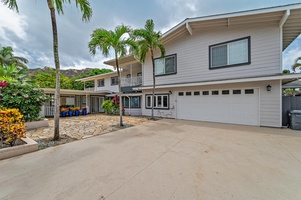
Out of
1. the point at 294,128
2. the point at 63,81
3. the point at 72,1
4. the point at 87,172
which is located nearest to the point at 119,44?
the point at 72,1

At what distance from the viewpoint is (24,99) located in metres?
7.05

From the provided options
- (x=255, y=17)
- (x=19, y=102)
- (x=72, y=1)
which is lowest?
(x=19, y=102)

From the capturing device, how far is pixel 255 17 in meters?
7.75

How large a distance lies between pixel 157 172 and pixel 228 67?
844cm

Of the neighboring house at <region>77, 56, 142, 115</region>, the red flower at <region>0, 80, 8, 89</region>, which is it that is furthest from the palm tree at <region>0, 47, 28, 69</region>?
the red flower at <region>0, 80, 8, 89</region>

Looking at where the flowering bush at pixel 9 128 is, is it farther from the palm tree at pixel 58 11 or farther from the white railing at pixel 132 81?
the white railing at pixel 132 81

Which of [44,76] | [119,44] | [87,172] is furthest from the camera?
[44,76]

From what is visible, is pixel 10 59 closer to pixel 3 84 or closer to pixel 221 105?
pixel 3 84

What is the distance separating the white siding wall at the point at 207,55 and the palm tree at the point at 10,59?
17318 millimetres

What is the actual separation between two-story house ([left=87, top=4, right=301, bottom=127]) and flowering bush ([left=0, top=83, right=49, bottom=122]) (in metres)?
7.77

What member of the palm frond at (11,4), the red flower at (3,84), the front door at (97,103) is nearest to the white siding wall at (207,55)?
the front door at (97,103)

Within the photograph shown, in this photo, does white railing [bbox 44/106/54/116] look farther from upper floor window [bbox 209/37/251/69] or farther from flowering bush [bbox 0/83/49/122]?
upper floor window [bbox 209/37/251/69]

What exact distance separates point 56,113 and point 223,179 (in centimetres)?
619

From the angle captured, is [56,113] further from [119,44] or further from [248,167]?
[248,167]
